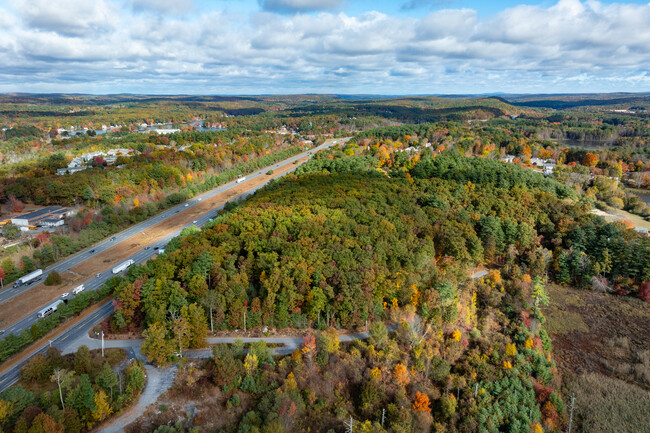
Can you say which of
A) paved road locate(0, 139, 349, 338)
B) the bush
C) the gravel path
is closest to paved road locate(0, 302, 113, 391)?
paved road locate(0, 139, 349, 338)

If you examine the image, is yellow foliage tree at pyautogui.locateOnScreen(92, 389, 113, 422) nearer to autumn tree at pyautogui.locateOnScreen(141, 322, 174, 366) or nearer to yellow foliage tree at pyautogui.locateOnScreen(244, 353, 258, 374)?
autumn tree at pyautogui.locateOnScreen(141, 322, 174, 366)

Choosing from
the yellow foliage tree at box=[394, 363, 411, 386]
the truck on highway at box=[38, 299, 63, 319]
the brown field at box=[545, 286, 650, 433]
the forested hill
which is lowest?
the brown field at box=[545, 286, 650, 433]

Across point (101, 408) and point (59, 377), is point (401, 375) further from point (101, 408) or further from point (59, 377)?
point (59, 377)

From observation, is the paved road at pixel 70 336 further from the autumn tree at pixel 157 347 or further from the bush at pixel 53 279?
the bush at pixel 53 279

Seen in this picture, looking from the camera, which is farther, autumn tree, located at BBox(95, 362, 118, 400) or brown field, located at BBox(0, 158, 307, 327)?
brown field, located at BBox(0, 158, 307, 327)

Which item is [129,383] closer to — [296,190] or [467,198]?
[296,190]

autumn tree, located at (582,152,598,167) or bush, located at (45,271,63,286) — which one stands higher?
autumn tree, located at (582,152,598,167)
